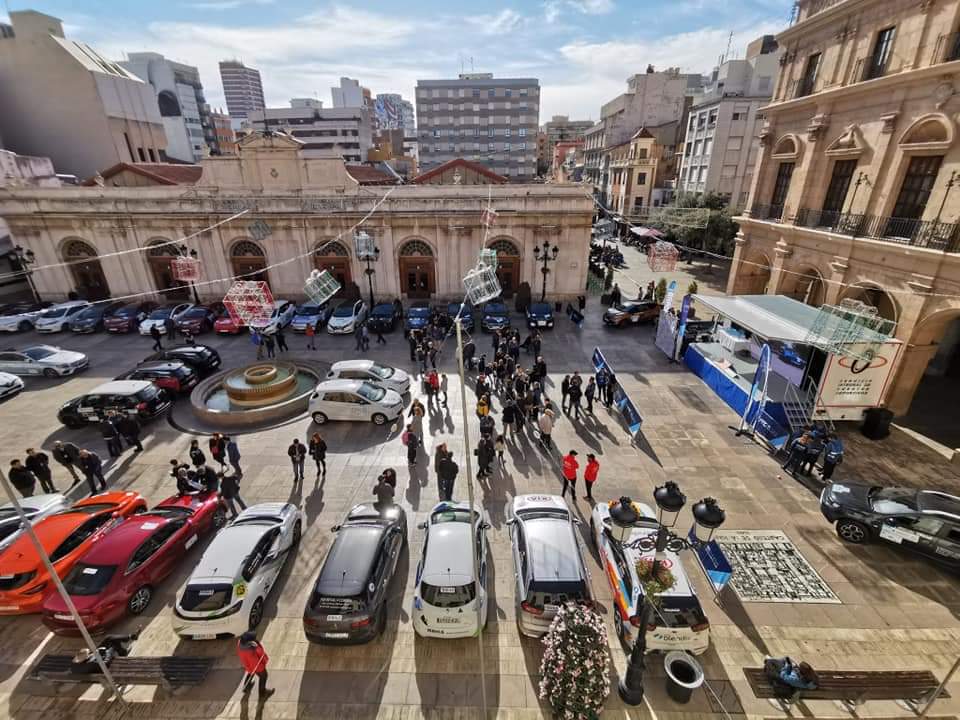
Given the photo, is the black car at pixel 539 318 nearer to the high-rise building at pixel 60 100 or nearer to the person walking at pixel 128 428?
the person walking at pixel 128 428

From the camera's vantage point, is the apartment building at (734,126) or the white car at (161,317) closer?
the white car at (161,317)

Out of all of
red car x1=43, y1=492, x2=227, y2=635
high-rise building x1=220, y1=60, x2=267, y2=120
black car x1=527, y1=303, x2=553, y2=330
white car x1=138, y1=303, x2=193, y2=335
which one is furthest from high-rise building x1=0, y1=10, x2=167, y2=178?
high-rise building x1=220, y1=60, x2=267, y2=120

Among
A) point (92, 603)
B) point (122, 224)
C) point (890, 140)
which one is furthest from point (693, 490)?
point (122, 224)

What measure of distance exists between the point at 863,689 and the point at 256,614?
10645mm

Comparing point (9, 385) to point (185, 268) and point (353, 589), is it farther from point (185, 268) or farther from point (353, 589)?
point (353, 589)

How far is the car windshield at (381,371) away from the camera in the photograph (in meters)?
16.8

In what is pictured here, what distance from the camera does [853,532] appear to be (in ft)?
34.2

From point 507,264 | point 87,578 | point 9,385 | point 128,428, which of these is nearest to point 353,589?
point 87,578

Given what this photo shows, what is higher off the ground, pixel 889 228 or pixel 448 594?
pixel 889 228

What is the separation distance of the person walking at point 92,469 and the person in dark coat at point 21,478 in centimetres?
121

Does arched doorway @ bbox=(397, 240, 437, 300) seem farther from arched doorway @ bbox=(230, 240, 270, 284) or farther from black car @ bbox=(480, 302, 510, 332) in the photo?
arched doorway @ bbox=(230, 240, 270, 284)

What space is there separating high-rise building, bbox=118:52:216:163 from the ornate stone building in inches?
1555

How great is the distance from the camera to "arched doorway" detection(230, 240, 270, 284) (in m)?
27.0

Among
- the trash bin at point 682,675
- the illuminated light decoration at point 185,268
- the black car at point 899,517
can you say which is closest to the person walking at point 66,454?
the illuminated light decoration at point 185,268
